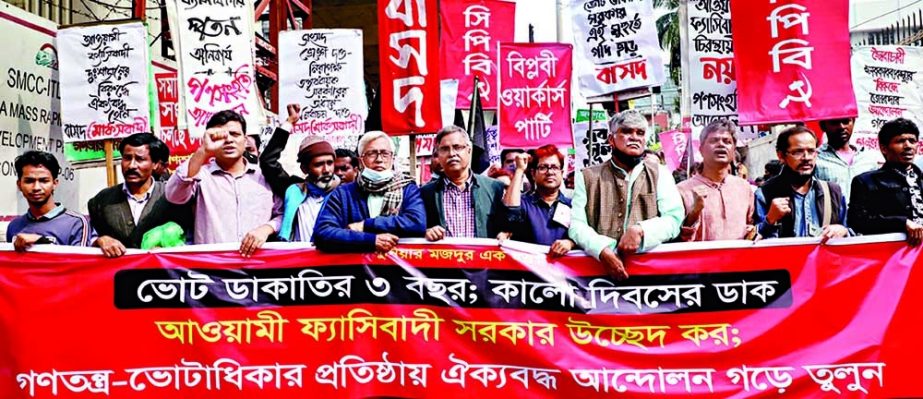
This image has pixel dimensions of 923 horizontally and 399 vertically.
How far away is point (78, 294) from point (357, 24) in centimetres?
2126

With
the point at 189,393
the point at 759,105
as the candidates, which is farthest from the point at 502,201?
the point at 759,105

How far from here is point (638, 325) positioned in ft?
14.3

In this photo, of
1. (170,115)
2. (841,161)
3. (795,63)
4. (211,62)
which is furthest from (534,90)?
(170,115)

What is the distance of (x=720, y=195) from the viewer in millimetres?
4914

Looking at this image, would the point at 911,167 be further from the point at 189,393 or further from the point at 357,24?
the point at 357,24

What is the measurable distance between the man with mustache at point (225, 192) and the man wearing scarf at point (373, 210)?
401mm

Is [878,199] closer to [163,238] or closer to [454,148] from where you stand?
[454,148]

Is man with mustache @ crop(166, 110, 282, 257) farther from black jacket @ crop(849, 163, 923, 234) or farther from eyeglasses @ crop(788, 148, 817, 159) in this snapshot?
black jacket @ crop(849, 163, 923, 234)

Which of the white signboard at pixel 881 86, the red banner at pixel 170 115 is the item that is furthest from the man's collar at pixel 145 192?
the white signboard at pixel 881 86

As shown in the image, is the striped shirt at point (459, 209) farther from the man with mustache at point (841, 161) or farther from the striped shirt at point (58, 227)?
the man with mustache at point (841, 161)

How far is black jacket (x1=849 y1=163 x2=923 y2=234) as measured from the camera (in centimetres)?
455

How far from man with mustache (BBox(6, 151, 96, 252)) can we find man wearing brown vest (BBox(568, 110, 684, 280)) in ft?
8.25

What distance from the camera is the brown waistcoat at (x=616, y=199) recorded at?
450 cm

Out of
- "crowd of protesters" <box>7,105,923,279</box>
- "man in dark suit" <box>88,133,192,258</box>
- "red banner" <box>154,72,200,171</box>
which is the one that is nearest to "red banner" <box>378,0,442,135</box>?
"crowd of protesters" <box>7,105,923,279</box>
